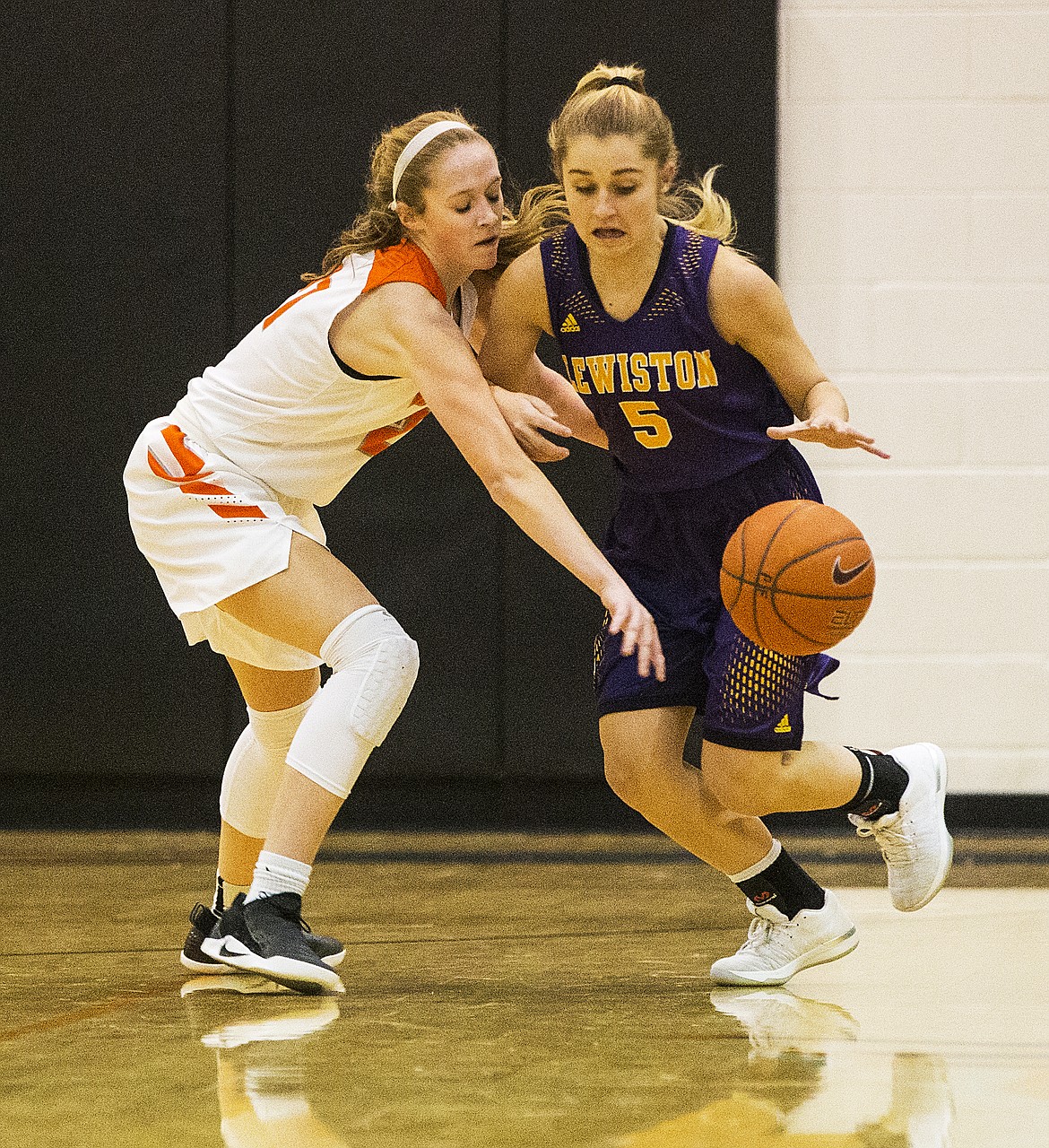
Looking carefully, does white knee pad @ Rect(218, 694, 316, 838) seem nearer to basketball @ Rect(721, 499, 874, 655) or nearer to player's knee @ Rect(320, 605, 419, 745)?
player's knee @ Rect(320, 605, 419, 745)

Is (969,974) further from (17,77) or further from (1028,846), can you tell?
(17,77)

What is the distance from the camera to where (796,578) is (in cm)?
232

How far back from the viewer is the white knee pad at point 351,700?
2.47 metres

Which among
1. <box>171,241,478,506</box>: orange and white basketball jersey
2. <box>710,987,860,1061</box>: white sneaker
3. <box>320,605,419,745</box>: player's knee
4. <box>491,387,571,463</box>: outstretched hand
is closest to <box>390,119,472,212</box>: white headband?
<box>171,241,478,506</box>: orange and white basketball jersey

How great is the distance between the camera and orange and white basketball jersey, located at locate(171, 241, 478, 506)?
2.61m

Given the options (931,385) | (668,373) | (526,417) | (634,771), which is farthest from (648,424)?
(931,385)

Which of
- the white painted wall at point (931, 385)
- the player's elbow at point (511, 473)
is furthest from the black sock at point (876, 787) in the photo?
the white painted wall at point (931, 385)

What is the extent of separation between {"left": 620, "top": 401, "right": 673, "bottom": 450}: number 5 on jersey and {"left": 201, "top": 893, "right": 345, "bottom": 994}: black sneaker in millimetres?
925

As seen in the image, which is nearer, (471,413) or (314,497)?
(471,413)

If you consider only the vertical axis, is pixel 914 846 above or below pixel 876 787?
below

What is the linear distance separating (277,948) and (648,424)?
102cm

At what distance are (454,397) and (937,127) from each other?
8.47ft

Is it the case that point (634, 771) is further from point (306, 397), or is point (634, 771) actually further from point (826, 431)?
point (306, 397)

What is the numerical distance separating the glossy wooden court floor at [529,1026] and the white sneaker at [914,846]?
14 cm
